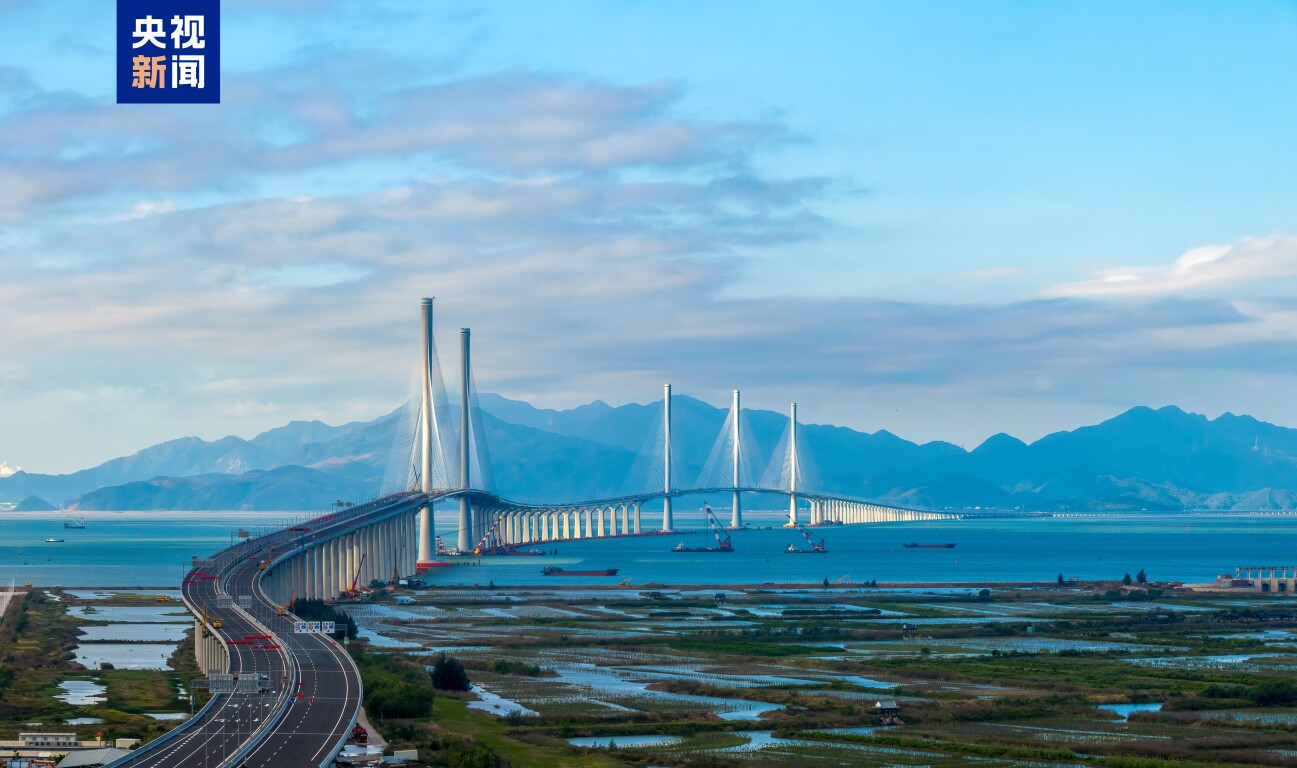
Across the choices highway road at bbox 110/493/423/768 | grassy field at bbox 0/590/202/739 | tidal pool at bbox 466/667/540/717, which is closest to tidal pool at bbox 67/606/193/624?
grassy field at bbox 0/590/202/739

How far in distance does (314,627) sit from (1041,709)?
93.2 ft

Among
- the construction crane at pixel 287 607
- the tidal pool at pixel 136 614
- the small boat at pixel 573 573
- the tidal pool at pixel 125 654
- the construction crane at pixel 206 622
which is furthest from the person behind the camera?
the small boat at pixel 573 573

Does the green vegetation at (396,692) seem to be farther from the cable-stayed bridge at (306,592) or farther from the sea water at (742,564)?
the sea water at (742,564)

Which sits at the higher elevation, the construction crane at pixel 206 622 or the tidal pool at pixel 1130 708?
the construction crane at pixel 206 622

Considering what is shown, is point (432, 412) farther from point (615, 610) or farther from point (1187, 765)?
point (1187, 765)

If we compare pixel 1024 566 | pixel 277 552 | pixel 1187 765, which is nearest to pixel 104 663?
pixel 277 552

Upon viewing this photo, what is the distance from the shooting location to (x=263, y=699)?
45844 mm

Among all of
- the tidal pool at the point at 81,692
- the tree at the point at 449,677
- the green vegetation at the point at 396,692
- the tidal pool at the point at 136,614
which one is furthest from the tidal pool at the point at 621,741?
the tidal pool at the point at 136,614

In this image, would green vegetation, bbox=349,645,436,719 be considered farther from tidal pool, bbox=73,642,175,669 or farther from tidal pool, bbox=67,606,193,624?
tidal pool, bbox=67,606,193,624

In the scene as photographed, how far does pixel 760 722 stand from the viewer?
159ft

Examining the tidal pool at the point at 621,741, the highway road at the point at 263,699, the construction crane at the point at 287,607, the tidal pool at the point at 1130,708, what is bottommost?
the tidal pool at the point at 1130,708

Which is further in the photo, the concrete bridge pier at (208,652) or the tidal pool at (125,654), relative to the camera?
the tidal pool at (125,654)

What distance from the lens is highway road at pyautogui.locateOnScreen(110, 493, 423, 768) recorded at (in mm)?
37500

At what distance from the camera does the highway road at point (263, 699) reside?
37.5m
